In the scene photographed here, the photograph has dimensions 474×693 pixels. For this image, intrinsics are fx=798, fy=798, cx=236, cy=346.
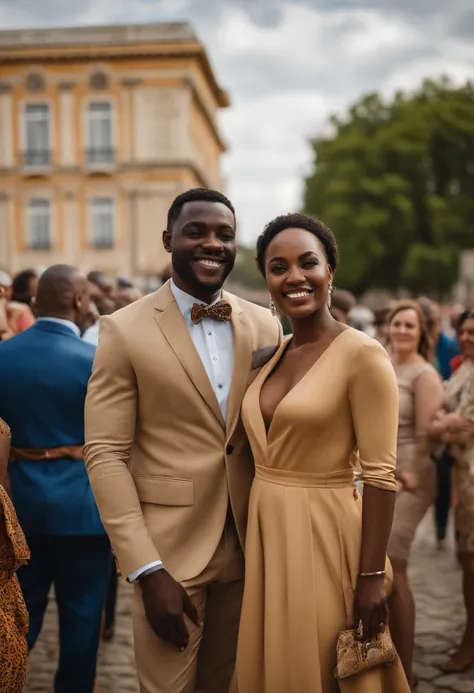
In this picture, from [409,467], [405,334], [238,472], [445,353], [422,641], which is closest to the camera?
[238,472]

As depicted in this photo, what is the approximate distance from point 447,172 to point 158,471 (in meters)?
37.7

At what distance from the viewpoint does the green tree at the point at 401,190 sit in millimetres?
35344

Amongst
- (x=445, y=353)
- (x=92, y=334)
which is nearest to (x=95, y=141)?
(x=445, y=353)

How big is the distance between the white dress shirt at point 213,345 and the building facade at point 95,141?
93.3 feet

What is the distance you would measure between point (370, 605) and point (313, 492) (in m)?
0.42

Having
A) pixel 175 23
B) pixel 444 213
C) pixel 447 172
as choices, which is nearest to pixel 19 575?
pixel 175 23

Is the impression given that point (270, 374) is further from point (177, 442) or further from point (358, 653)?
point (358, 653)

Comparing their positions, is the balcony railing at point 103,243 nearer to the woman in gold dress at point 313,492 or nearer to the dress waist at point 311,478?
the woman in gold dress at point 313,492

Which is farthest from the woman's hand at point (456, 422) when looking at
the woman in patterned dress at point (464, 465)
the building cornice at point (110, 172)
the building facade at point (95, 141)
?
the building cornice at point (110, 172)

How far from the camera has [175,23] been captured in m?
32.0

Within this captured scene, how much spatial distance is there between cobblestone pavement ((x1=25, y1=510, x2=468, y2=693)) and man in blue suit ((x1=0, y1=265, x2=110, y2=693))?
81 centimetres

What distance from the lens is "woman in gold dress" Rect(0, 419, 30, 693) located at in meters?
2.87

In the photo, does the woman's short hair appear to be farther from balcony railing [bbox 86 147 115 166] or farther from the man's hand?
balcony railing [bbox 86 147 115 166]

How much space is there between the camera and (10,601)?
9.84 feet
